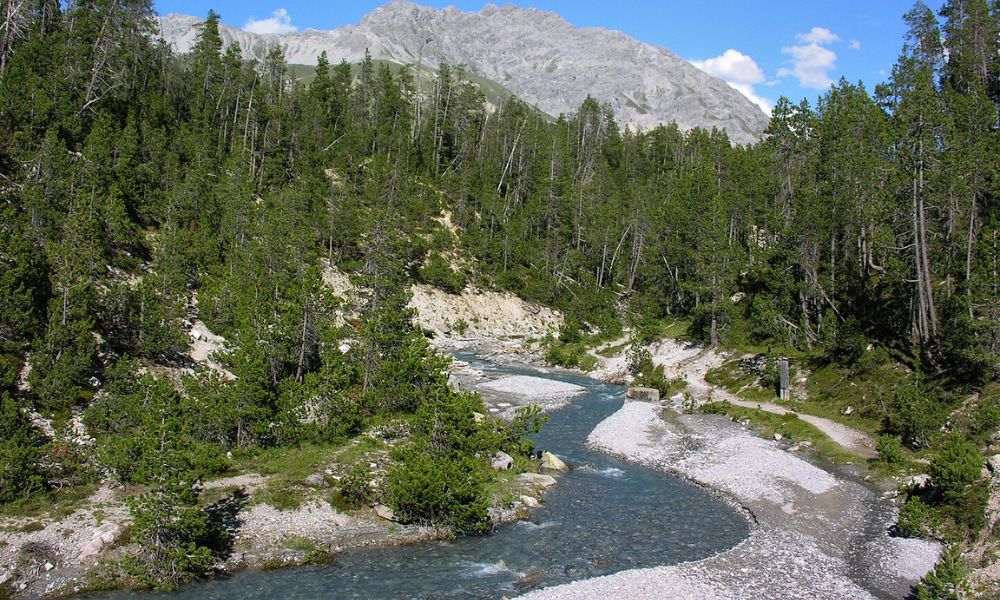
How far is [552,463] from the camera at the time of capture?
30719mm

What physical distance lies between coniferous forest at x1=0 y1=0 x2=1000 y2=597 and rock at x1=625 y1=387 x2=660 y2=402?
1057cm

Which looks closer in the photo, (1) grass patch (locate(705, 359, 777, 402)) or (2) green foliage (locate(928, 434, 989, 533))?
(2) green foliage (locate(928, 434, 989, 533))

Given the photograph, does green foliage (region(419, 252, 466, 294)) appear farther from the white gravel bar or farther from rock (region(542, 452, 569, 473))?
rock (region(542, 452, 569, 473))

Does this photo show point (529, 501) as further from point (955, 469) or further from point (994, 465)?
point (994, 465)

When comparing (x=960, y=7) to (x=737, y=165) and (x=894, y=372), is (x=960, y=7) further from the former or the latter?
(x=894, y=372)

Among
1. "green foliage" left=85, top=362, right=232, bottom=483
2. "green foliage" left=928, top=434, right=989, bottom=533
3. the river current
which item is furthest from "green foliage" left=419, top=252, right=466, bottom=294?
"green foliage" left=928, top=434, right=989, bottom=533

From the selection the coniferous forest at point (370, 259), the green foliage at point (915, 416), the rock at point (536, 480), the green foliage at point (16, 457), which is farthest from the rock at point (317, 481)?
the green foliage at point (915, 416)

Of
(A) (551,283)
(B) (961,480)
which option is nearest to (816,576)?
(B) (961,480)

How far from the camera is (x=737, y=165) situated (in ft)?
279

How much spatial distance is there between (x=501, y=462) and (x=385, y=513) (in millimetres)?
7757

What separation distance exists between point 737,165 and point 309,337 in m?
71.3

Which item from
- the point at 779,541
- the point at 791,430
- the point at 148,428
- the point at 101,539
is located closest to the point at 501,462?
the point at 779,541

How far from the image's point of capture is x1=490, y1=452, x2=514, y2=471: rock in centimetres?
2886

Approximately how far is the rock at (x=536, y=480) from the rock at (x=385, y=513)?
22.5 feet
